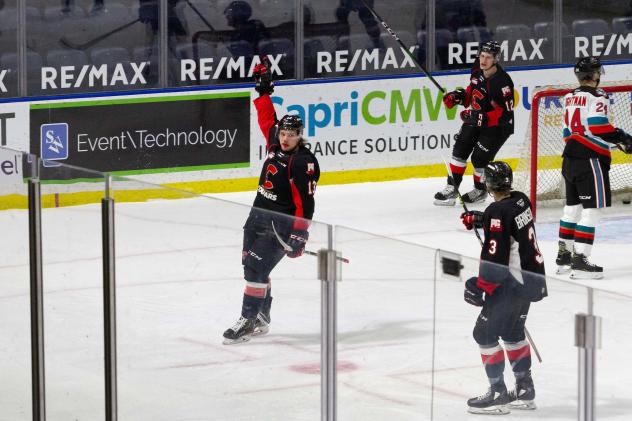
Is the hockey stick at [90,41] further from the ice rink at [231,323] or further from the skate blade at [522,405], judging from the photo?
the skate blade at [522,405]

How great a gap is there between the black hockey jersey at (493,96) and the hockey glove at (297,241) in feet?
18.4

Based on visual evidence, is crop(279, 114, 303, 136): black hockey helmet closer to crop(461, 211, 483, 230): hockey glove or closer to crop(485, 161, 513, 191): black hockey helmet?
crop(461, 211, 483, 230): hockey glove

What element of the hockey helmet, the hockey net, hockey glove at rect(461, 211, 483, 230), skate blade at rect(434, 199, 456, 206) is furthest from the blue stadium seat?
hockey glove at rect(461, 211, 483, 230)

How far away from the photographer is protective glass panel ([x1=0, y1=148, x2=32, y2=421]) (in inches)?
184

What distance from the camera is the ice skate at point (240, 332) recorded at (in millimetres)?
4484

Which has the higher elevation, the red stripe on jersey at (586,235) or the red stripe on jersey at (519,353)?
the red stripe on jersey at (519,353)

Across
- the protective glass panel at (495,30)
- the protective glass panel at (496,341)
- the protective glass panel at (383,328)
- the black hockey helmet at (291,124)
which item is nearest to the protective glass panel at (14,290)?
the protective glass panel at (383,328)

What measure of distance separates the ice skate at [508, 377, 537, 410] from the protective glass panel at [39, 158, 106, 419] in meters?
1.20

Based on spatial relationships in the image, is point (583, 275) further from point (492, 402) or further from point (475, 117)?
point (492, 402)

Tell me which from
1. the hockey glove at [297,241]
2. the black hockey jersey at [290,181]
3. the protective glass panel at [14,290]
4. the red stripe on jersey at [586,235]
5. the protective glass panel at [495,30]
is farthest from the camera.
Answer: the protective glass panel at [495,30]

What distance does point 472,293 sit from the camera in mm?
4180

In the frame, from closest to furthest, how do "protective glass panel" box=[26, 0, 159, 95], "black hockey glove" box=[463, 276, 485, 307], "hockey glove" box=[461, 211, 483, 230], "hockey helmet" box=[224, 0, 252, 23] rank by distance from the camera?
"black hockey glove" box=[463, 276, 485, 307]
"hockey glove" box=[461, 211, 483, 230]
"protective glass panel" box=[26, 0, 159, 95]
"hockey helmet" box=[224, 0, 252, 23]

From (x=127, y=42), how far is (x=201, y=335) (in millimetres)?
5946

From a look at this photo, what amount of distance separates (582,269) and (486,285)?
441cm
